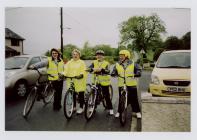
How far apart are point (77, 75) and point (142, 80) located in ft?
3.68

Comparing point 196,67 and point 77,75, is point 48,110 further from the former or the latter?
point 196,67

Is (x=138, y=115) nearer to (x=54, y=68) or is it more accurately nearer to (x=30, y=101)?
(x=54, y=68)

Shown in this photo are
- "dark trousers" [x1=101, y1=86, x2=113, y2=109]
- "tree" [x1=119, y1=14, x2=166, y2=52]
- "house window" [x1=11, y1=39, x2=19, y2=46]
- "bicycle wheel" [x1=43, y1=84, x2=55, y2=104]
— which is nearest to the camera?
"house window" [x1=11, y1=39, x2=19, y2=46]

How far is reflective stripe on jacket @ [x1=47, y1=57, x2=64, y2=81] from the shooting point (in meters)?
5.69

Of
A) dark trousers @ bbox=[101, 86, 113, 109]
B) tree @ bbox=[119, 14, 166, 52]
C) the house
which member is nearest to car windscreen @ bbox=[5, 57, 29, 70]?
the house

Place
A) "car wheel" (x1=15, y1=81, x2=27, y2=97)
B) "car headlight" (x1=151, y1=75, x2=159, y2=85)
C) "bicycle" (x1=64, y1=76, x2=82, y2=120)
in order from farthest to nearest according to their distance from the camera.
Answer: "car wheel" (x1=15, y1=81, x2=27, y2=97) < "car headlight" (x1=151, y1=75, x2=159, y2=85) < "bicycle" (x1=64, y1=76, x2=82, y2=120)

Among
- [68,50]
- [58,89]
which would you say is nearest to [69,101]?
[58,89]

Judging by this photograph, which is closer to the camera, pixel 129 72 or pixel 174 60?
pixel 129 72

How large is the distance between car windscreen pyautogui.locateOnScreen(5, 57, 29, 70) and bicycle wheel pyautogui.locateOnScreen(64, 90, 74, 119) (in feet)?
3.74

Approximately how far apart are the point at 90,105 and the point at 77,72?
609 mm

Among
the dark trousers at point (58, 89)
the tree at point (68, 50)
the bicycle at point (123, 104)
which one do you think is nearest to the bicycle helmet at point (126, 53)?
the bicycle at point (123, 104)

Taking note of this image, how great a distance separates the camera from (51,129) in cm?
517

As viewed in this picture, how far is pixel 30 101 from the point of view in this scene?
5.54 metres

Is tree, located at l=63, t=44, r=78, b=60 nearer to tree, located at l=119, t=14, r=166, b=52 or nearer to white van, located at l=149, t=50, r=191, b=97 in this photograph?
tree, located at l=119, t=14, r=166, b=52
